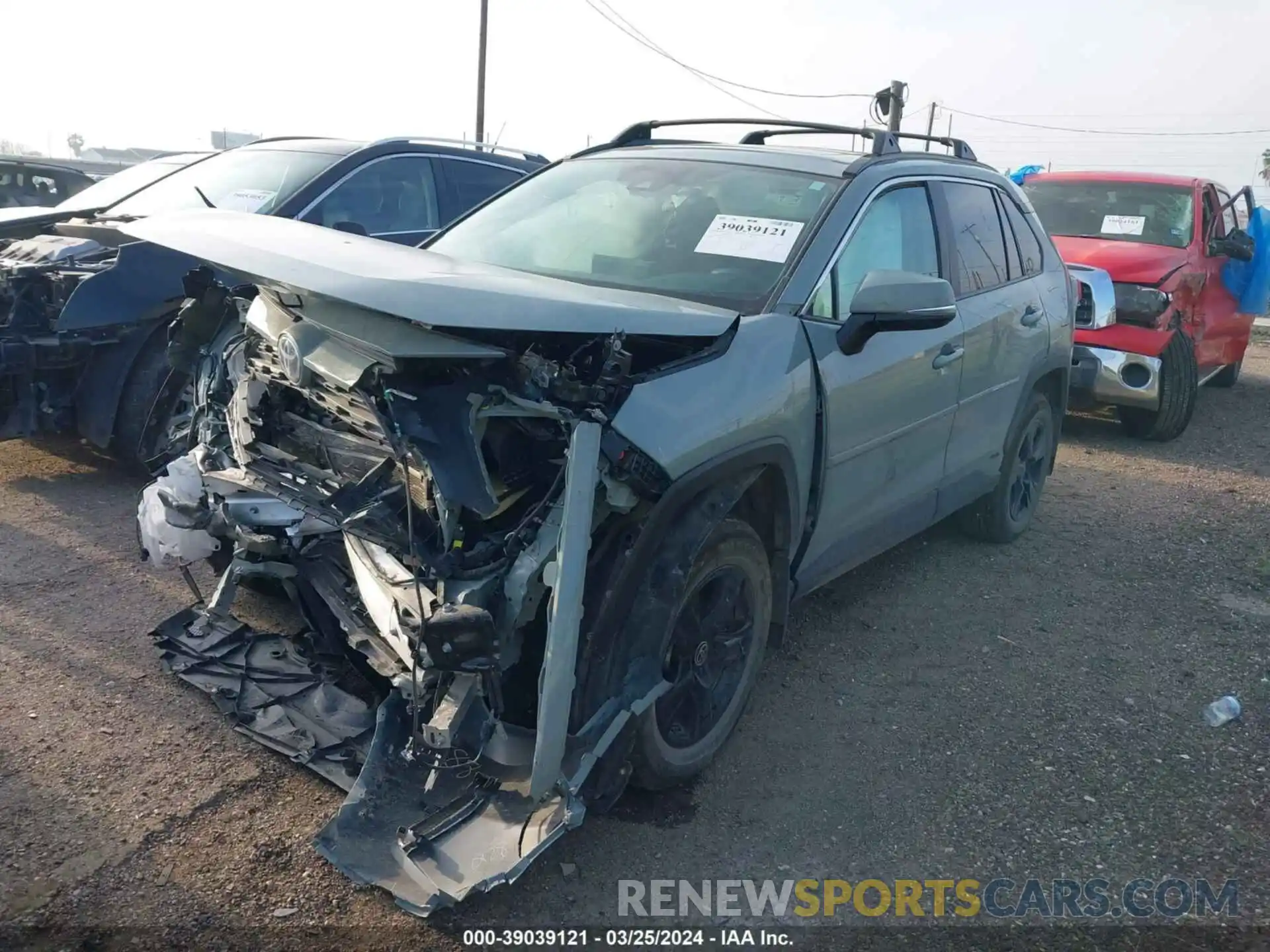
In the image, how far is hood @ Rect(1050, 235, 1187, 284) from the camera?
8195 mm

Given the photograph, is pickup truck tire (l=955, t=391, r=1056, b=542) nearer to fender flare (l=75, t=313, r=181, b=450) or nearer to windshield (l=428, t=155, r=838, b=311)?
windshield (l=428, t=155, r=838, b=311)

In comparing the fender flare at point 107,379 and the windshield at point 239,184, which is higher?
the windshield at point 239,184

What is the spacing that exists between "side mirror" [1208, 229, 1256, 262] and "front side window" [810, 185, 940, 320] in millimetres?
5831

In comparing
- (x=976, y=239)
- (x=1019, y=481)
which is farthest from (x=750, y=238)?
(x=1019, y=481)

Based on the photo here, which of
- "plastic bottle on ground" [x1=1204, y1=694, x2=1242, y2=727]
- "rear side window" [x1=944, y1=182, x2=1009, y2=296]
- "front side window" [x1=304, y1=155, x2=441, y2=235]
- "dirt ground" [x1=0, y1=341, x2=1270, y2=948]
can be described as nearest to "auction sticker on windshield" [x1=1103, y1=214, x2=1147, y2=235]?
"dirt ground" [x1=0, y1=341, x2=1270, y2=948]

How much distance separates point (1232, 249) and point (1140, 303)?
132 centimetres

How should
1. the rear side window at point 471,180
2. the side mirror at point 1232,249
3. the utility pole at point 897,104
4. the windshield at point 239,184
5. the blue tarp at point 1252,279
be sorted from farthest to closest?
the utility pole at point 897,104, the blue tarp at point 1252,279, the side mirror at point 1232,249, the rear side window at point 471,180, the windshield at point 239,184

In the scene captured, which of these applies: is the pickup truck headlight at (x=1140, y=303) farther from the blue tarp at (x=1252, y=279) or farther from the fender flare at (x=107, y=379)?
the fender flare at (x=107, y=379)

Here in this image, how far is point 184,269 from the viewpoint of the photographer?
529cm

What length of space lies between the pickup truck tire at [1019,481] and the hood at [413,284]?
2701mm

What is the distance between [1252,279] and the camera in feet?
31.0

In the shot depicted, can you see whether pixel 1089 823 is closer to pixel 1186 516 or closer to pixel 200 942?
pixel 200 942

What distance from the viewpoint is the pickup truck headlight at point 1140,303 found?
26.7 ft

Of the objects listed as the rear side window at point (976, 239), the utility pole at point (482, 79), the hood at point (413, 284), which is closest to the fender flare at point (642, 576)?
the hood at point (413, 284)
